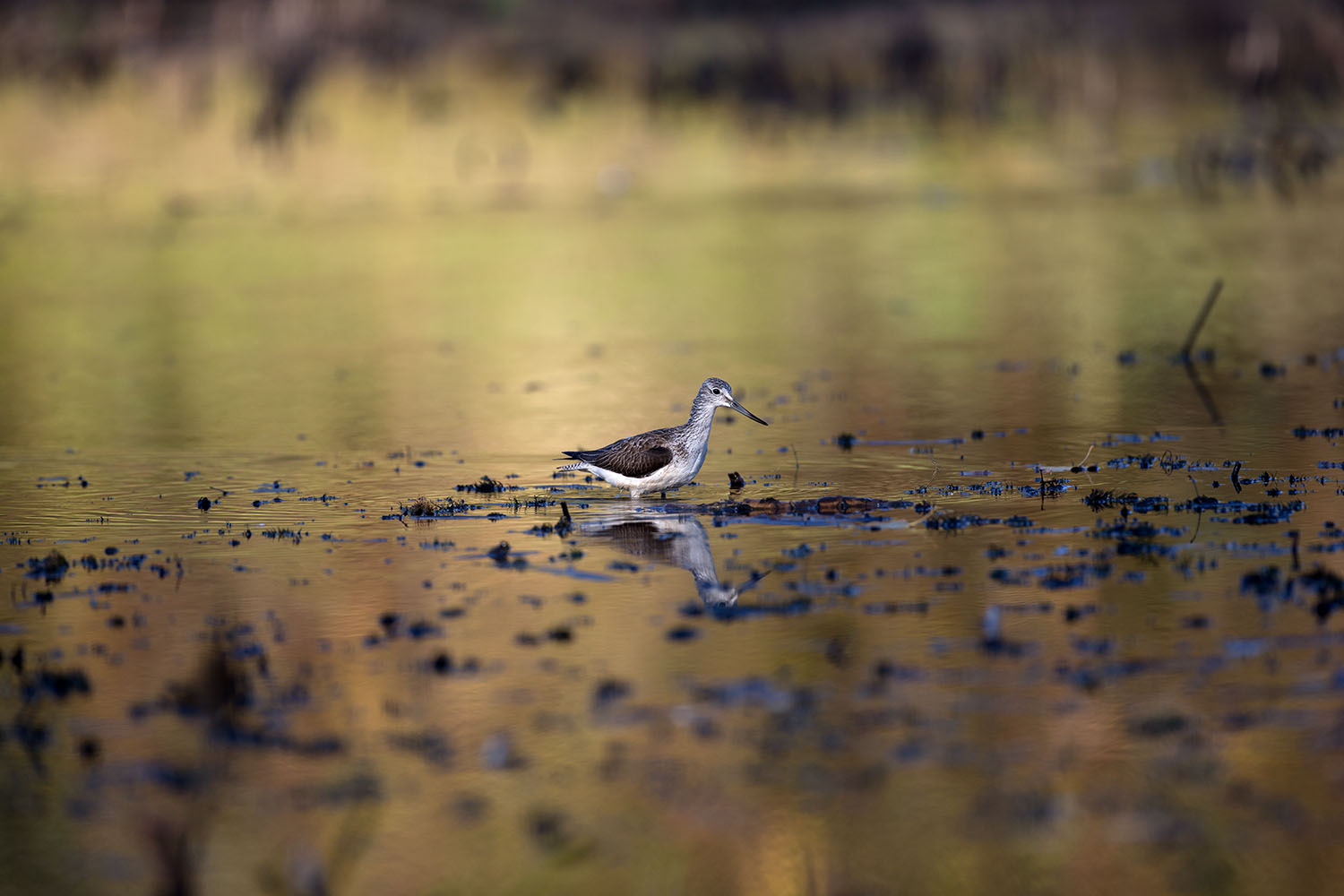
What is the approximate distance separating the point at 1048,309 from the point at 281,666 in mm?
25328

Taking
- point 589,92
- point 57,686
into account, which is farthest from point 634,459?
point 589,92

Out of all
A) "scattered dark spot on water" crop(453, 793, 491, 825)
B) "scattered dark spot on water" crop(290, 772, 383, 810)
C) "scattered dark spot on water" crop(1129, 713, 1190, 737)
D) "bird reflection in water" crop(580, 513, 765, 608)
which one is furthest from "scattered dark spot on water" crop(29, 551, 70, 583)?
"scattered dark spot on water" crop(1129, 713, 1190, 737)

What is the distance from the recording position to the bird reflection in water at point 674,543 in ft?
41.9

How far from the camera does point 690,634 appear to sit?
11.7 metres

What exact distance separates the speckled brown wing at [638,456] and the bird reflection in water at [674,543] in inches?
16.3

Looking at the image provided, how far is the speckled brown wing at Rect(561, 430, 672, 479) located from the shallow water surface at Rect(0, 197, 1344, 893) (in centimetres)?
39

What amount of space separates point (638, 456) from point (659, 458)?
196 millimetres

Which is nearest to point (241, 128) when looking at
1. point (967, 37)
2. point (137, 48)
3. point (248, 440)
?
point (137, 48)

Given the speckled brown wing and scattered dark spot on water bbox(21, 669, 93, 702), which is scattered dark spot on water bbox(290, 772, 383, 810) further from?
the speckled brown wing

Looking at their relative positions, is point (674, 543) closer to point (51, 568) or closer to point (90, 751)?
A: point (51, 568)

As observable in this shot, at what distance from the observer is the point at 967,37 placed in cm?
5994

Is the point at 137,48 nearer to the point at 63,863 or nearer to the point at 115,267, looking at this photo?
the point at 115,267

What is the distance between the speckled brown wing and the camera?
1577 centimetres

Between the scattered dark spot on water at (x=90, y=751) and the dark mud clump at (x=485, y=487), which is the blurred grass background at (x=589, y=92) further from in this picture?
the scattered dark spot on water at (x=90, y=751)
